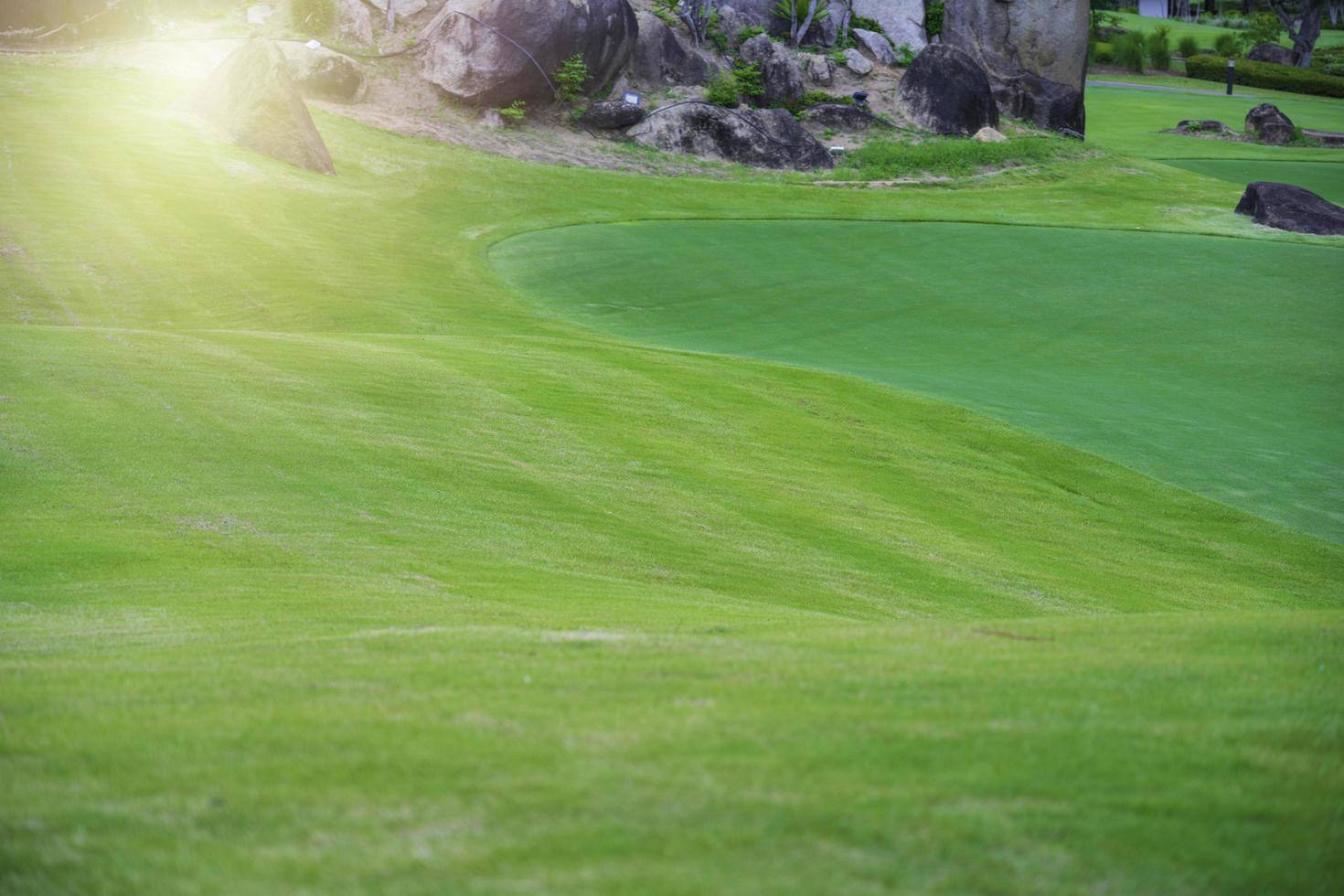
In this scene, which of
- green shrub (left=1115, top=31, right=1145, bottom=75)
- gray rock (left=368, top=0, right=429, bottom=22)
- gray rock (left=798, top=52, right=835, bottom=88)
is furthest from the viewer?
green shrub (left=1115, top=31, right=1145, bottom=75)

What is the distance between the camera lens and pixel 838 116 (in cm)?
5447

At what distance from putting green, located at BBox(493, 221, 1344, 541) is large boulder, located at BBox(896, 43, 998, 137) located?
1468cm

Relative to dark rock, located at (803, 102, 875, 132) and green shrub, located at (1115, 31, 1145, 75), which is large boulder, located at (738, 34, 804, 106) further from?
green shrub, located at (1115, 31, 1145, 75)

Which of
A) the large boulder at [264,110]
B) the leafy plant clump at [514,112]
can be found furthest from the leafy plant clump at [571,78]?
the large boulder at [264,110]

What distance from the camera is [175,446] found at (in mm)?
14617

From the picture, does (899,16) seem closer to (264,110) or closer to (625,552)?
(264,110)

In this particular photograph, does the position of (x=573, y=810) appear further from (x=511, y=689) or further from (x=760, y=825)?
(x=511, y=689)

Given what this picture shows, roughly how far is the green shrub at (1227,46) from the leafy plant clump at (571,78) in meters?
74.3

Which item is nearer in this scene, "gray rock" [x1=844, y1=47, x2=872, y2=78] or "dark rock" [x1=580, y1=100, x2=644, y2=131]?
"dark rock" [x1=580, y1=100, x2=644, y2=131]

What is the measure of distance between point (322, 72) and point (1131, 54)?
77237mm

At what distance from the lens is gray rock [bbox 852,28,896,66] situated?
59.4m

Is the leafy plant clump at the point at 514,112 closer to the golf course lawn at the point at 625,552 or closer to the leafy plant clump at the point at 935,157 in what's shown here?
the golf course lawn at the point at 625,552

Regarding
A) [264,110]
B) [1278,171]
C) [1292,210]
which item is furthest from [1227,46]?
[264,110]

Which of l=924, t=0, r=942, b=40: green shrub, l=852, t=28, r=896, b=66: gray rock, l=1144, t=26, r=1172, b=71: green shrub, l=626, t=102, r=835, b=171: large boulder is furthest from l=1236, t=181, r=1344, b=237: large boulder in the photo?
l=1144, t=26, r=1172, b=71: green shrub
